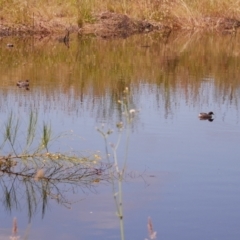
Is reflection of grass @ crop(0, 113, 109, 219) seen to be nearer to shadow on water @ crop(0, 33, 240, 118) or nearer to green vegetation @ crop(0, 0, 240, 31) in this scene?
shadow on water @ crop(0, 33, 240, 118)

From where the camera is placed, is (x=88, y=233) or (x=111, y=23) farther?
(x=111, y=23)

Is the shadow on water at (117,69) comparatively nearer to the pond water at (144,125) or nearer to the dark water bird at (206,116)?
the pond water at (144,125)

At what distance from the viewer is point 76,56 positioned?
518 inches

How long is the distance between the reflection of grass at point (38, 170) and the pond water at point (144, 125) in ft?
0.41

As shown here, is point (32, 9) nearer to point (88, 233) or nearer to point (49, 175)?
point (49, 175)

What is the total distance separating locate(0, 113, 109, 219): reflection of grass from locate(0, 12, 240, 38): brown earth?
1027cm

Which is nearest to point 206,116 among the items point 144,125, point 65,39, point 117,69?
point 144,125

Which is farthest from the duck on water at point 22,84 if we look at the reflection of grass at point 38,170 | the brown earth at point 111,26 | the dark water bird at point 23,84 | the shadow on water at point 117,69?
the brown earth at point 111,26

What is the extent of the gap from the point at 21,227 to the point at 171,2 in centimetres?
1486

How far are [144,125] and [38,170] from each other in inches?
88.2

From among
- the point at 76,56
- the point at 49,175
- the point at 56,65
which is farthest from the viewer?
the point at 76,56

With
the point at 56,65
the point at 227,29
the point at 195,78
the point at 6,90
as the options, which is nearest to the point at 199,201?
the point at 6,90

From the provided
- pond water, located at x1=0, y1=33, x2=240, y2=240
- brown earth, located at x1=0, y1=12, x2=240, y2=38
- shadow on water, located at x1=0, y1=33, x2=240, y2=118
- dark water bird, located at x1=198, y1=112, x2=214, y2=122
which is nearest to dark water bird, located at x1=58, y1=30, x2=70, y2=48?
shadow on water, located at x1=0, y1=33, x2=240, y2=118

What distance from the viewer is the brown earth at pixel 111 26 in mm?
16453
